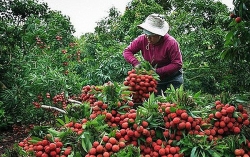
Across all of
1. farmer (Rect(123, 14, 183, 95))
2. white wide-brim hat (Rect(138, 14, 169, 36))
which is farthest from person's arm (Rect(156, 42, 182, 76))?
white wide-brim hat (Rect(138, 14, 169, 36))

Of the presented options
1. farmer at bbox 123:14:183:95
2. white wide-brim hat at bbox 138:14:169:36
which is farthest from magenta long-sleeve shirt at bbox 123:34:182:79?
white wide-brim hat at bbox 138:14:169:36

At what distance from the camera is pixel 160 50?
3.84 meters

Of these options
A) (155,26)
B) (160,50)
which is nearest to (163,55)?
(160,50)

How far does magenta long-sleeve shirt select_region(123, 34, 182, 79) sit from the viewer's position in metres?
3.71

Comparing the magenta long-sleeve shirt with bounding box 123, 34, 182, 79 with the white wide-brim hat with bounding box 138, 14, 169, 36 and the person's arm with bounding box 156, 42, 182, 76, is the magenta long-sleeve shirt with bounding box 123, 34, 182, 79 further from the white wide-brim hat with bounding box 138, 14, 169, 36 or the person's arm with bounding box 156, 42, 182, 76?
the white wide-brim hat with bounding box 138, 14, 169, 36

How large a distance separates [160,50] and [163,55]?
0.07m

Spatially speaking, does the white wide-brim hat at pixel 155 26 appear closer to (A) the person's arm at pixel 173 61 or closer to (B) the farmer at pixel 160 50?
(B) the farmer at pixel 160 50

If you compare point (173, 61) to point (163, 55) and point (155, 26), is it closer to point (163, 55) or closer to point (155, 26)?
point (163, 55)

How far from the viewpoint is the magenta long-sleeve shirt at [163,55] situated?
3.71 m

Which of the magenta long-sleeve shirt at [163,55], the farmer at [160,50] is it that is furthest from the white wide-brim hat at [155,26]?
the magenta long-sleeve shirt at [163,55]

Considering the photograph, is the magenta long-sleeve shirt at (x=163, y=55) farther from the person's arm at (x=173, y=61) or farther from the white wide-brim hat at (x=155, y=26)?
the white wide-brim hat at (x=155, y=26)

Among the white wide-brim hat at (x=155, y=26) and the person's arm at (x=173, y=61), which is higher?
the white wide-brim hat at (x=155, y=26)

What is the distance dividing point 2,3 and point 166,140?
6403mm

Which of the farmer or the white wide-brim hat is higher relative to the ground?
the white wide-brim hat
